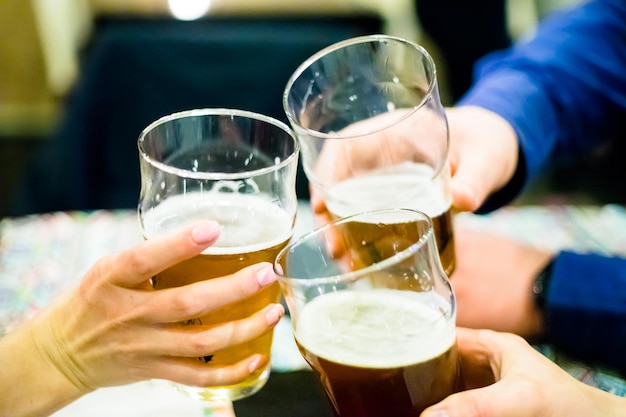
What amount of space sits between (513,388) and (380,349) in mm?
95

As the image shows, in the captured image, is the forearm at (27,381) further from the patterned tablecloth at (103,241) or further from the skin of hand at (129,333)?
the patterned tablecloth at (103,241)

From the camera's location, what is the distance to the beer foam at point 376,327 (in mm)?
498

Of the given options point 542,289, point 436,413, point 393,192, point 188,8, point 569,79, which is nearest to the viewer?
point 436,413

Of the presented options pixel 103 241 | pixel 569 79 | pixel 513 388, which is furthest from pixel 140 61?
pixel 513 388

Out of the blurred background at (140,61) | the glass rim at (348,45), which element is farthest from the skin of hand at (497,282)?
the blurred background at (140,61)

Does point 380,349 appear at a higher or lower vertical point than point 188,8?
higher

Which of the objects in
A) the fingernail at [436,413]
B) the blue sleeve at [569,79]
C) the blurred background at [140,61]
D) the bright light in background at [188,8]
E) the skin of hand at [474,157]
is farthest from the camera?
the bright light in background at [188,8]

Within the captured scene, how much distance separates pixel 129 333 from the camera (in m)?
0.57

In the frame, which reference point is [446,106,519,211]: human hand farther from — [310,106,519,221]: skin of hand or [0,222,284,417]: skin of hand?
[0,222,284,417]: skin of hand

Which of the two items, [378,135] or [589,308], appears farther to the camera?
[589,308]

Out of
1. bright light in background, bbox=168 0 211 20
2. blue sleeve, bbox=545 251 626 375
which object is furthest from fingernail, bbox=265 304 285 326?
bright light in background, bbox=168 0 211 20

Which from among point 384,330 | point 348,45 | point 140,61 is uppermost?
point 348,45

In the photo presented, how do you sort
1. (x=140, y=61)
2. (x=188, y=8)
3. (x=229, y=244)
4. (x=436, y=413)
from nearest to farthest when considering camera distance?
(x=436, y=413) < (x=229, y=244) < (x=140, y=61) < (x=188, y=8)

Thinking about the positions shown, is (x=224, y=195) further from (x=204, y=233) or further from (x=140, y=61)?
(x=140, y=61)
